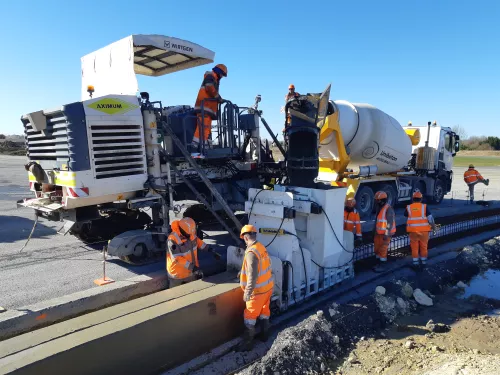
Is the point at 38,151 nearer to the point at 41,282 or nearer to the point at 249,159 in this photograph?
the point at 41,282

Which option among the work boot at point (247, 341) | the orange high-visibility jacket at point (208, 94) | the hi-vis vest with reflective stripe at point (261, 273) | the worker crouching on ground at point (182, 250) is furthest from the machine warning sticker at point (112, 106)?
the work boot at point (247, 341)

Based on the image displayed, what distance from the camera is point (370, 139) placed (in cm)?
1045

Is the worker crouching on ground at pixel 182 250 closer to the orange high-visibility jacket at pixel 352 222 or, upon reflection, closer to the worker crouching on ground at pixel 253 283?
the worker crouching on ground at pixel 253 283

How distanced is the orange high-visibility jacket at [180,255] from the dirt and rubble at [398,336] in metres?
1.49

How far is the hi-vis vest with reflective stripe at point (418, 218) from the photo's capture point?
21.8ft

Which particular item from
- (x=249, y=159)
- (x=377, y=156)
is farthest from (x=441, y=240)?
(x=249, y=159)

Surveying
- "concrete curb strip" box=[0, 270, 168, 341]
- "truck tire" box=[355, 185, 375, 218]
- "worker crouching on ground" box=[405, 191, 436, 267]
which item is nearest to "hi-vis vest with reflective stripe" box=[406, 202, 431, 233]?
"worker crouching on ground" box=[405, 191, 436, 267]

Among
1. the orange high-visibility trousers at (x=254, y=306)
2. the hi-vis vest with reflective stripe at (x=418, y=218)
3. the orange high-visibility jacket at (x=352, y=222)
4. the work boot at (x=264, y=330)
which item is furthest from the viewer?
the orange high-visibility jacket at (x=352, y=222)

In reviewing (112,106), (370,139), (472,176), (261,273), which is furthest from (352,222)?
(472,176)

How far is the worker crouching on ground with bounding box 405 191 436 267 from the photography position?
262 inches

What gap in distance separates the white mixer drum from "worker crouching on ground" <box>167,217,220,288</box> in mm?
5627

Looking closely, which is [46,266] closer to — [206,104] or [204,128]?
[204,128]

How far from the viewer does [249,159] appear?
25.0ft

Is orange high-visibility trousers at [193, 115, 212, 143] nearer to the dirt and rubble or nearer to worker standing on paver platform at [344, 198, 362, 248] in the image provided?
worker standing on paver platform at [344, 198, 362, 248]
